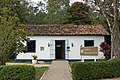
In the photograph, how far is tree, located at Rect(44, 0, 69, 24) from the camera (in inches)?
1903

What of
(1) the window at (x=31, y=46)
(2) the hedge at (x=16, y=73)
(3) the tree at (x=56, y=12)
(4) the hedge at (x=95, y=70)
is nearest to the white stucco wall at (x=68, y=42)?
(1) the window at (x=31, y=46)

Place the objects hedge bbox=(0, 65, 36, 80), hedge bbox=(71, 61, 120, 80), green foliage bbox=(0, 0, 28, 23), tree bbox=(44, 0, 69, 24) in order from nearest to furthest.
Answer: hedge bbox=(0, 65, 36, 80)
hedge bbox=(71, 61, 120, 80)
green foliage bbox=(0, 0, 28, 23)
tree bbox=(44, 0, 69, 24)

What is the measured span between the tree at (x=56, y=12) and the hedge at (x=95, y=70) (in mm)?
33239

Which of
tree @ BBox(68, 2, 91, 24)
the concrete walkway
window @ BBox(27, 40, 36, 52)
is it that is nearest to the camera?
the concrete walkway

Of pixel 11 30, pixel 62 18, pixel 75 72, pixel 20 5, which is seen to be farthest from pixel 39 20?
pixel 75 72

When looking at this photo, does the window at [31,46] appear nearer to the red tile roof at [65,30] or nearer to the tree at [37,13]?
the red tile roof at [65,30]

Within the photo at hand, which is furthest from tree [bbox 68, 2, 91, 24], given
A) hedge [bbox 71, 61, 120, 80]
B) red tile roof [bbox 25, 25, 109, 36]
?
hedge [bbox 71, 61, 120, 80]

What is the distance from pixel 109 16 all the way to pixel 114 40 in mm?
1732

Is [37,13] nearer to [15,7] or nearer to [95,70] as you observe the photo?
[15,7]

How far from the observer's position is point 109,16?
53.2 ft

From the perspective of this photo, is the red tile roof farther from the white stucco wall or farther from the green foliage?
the green foliage

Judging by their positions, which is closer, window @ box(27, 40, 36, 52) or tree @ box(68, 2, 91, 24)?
window @ box(27, 40, 36, 52)

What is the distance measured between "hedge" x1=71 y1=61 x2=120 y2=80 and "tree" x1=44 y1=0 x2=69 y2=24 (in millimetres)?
33239

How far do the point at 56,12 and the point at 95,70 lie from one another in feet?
131
